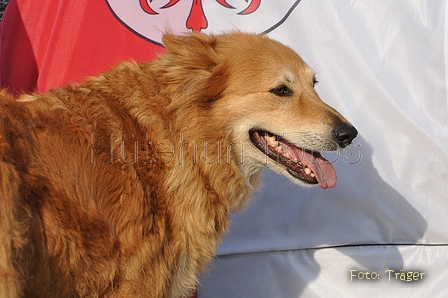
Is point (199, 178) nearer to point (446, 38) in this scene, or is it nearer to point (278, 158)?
point (278, 158)

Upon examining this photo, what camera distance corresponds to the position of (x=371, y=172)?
383cm

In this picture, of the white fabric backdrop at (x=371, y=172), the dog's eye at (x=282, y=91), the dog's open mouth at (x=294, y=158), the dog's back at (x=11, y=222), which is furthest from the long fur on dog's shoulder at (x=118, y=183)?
the white fabric backdrop at (x=371, y=172)

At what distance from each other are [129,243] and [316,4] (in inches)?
95.6

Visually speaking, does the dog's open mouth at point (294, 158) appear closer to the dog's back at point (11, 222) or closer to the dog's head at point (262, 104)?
the dog's head at point (262, 104)

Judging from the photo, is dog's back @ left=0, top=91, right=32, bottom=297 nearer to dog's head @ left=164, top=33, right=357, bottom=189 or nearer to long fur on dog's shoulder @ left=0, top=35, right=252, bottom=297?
long fur on dog's shoulder @ left=0, top=35, right=252, bottom=297

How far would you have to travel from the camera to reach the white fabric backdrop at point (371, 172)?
3.71 m

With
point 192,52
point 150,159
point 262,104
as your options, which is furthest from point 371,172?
point 150,159

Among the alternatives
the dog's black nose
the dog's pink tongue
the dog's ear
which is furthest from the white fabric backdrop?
the dog's ear

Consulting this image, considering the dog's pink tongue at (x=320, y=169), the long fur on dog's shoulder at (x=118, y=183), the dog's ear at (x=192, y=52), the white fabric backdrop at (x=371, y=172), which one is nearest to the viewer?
the long fur on dog's shoulder at (x=118, y=183)

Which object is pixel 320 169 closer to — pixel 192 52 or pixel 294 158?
pixel 294 158

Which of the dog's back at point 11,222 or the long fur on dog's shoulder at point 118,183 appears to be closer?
the dog's back at point 11,222

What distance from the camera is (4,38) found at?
3750mm

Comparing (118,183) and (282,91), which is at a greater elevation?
(282,91)

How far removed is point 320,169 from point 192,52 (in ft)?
3.30
